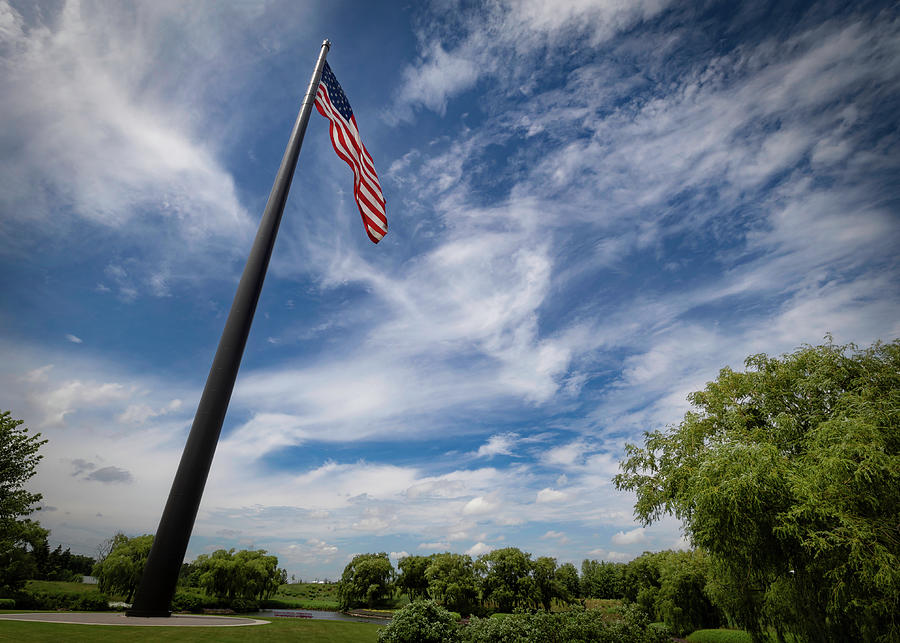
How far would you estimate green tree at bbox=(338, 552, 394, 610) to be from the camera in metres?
53.9

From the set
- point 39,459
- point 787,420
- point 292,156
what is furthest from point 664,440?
point 39,459

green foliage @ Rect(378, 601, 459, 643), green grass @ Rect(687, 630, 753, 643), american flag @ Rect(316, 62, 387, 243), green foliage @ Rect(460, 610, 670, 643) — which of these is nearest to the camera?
american flag @ Rect(316, 62, 387, 243)

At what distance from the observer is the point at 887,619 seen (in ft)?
36.9

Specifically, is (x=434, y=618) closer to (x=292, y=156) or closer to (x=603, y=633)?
(x=603, y=633)

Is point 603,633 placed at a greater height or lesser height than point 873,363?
lesser

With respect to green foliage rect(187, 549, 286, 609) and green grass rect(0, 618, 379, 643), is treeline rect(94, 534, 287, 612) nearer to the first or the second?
green foliage rect(187, 549, 286, 609)

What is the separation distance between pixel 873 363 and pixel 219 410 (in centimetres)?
1977

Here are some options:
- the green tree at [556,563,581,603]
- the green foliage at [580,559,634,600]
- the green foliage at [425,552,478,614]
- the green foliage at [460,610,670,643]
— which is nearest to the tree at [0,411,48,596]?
the green foliage at [460,610,670,643]

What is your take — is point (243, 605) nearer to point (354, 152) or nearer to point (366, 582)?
point (366, 582)

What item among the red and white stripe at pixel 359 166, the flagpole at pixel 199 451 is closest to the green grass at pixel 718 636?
the red and white stripe at pixel 359 166

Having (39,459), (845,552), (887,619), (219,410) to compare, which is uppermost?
(39,459)

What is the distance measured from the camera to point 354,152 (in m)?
8.59

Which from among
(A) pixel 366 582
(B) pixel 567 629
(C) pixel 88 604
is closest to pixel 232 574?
(A) pixel 366 582

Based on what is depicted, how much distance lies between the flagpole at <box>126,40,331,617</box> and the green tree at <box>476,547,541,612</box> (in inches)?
2099
